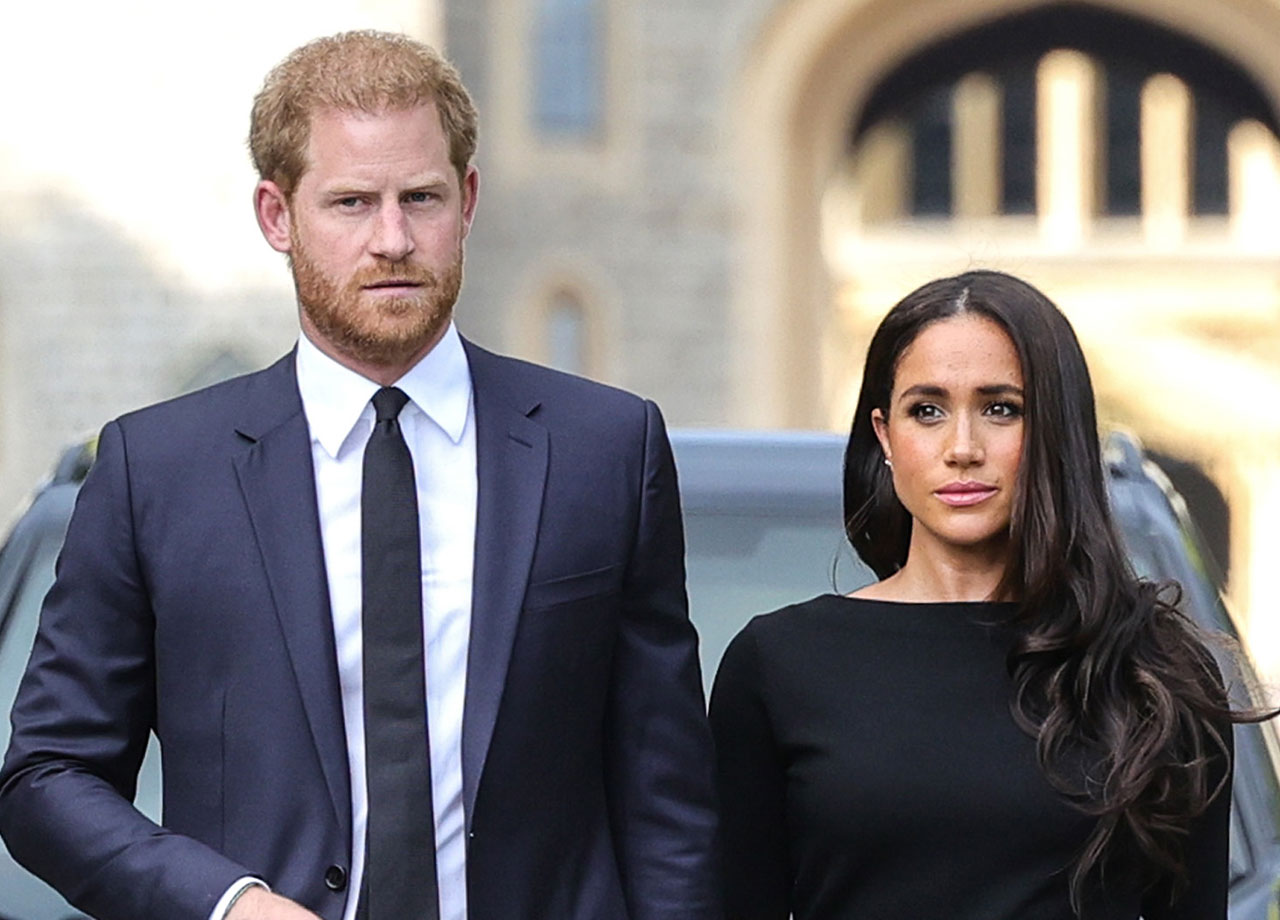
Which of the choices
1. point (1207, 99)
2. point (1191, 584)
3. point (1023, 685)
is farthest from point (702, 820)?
point (1207, 99)

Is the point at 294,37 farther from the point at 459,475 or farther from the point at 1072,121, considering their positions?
the point at 1072,121

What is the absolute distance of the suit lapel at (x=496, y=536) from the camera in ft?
9.57

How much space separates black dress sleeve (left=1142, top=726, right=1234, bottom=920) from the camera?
10.1ft

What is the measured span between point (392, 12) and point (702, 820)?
18875 millimetres

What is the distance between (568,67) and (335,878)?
2071 cm

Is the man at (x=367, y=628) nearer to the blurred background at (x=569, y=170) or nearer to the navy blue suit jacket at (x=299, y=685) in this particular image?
the navy blue suit jacket at (x=299, y=685)

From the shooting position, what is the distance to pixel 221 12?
21.1m

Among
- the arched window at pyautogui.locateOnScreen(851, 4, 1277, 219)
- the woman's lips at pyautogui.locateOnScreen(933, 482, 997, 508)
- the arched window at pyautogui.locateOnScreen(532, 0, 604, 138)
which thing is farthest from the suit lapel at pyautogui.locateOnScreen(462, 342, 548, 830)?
the arched window at pyautogui.locateOnScreen(851, 4, 1277, 219)

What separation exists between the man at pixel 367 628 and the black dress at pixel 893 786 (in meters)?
0.12

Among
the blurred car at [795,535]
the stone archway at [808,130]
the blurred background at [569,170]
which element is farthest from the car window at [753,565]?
the stone archway at [808,130]

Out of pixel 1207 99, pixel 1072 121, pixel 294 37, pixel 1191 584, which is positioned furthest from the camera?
pixel 1072 121

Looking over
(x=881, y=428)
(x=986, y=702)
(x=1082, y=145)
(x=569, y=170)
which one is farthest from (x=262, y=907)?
(x=1082, y=145)

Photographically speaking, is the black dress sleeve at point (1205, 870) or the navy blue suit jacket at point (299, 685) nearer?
the navy blue suit jacket at point (299, 685)

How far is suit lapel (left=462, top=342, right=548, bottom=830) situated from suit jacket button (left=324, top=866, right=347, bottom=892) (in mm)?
139
